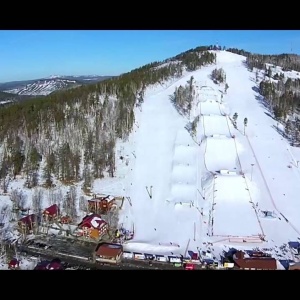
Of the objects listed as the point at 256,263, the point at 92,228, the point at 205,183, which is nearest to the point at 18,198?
the point at 92,228

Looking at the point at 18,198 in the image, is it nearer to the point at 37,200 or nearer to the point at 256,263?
the point at 37,200

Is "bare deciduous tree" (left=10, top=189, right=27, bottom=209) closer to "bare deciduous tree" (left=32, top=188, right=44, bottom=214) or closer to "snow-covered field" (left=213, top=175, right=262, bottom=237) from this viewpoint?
"bare deciduous tree" (left=32, top=188, right=44, bottom=214)

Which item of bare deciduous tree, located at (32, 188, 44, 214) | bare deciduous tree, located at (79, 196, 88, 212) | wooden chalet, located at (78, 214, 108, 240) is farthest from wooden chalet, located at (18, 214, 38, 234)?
bare deciduous tree, located at (79, 196, 88, 212)

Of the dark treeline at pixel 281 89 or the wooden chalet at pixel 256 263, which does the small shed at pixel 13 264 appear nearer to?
the wooden chalet at pixel 256 263

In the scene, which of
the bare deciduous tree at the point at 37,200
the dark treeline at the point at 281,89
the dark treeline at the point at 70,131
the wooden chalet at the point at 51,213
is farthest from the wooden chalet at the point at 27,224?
the dark treeline at the point at 281,89
